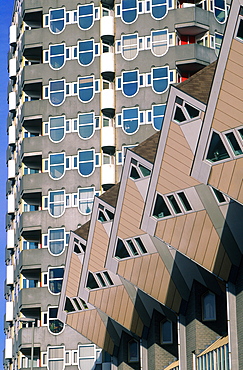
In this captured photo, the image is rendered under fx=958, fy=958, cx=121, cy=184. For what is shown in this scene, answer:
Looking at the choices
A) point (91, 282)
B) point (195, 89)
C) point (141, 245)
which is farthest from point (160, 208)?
point (91, 282)

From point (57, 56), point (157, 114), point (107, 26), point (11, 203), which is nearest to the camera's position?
point (157, 114)

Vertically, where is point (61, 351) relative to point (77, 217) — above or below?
below

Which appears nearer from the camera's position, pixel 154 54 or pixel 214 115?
pixel 214 115

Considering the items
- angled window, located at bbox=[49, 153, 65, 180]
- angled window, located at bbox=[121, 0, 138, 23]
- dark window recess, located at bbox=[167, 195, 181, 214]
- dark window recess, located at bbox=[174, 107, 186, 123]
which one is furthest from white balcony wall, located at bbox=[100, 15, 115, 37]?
dark window recess, located at bbox=[174, 107, 186, 123]

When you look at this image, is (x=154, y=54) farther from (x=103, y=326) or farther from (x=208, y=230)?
(x=208, y=230)

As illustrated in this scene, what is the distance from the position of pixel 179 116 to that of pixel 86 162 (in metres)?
34.1

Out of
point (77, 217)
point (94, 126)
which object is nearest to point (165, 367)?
point (77, 217)

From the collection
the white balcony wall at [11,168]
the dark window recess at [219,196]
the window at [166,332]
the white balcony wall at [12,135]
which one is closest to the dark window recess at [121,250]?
the window at [166,332]

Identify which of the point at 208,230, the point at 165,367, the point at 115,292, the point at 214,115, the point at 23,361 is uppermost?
the point at 214,115

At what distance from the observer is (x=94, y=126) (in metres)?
75.8

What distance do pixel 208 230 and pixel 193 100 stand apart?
6.35 metres

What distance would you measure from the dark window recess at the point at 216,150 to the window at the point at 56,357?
1498 inches

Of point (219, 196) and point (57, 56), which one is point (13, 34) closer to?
point (57, 56)

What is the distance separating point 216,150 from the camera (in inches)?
1465
